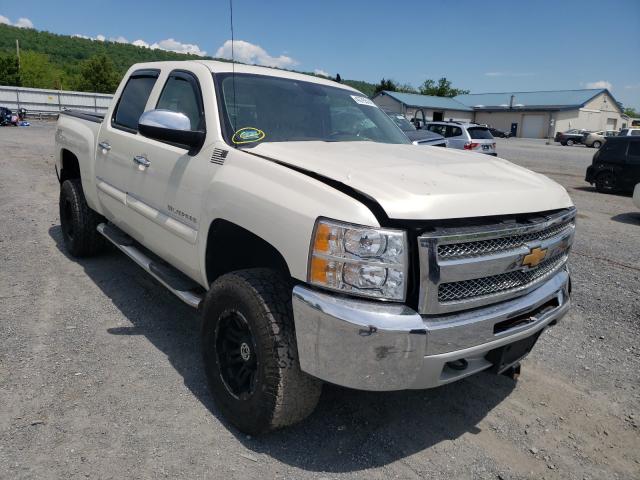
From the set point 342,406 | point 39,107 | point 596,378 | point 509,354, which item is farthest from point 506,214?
point 39,107

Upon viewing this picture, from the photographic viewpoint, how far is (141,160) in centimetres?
379

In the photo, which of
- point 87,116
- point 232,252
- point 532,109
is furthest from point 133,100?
point 532,109

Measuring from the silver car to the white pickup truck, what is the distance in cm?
1328

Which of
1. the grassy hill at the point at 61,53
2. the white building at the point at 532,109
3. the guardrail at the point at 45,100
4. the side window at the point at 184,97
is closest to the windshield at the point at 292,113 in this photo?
the side window at the point at 184,97

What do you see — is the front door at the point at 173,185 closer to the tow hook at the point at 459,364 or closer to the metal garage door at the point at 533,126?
the tow hook at the point at 459,364

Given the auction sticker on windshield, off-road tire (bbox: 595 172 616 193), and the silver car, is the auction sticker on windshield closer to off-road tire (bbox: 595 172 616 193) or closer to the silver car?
off-road tire (bbox: 595 172 616 193)

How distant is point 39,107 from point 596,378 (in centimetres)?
4464

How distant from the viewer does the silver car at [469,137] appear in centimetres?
1623

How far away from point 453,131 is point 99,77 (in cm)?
5575

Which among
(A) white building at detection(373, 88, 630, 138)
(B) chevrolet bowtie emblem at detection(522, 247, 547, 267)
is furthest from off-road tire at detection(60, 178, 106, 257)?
(A) white building at detection(373, 88, 630, 138)

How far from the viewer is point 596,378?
352 cm

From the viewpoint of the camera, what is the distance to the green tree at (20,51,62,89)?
6481cm

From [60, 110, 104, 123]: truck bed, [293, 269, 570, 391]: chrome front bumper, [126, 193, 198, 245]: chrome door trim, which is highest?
[60, 110, 104, 123]: truck bed

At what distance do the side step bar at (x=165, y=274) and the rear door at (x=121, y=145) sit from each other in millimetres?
146
